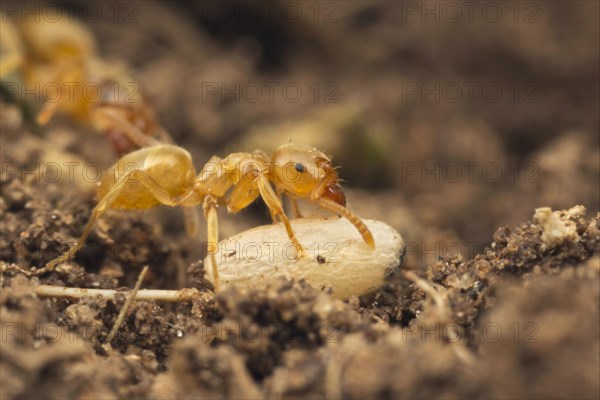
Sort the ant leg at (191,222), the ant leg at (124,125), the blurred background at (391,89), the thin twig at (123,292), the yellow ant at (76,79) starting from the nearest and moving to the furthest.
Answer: the thin twig at (123,292)
the ant leg at (191,222)
the ant leg at (124,125)
the yellow ant at (76,79)
the blurred background at (391,89)

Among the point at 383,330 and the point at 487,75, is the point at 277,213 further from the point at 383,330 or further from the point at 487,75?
the point at 487,75

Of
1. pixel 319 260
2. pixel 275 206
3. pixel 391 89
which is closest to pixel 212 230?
pixel 275 206

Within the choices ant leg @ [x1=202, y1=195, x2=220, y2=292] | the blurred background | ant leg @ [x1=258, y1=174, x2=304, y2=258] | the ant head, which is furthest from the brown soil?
the ant head

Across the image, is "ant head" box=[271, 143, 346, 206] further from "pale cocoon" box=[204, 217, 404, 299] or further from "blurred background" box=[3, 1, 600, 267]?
"blurred background" box=[3, 1, 600, 267]

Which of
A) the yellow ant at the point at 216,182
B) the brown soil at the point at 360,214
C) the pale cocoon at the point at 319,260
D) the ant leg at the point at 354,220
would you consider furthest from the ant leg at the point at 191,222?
the ant leg at the point at 354,220

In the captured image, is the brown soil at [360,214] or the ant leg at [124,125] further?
the ant leg at [124,125]

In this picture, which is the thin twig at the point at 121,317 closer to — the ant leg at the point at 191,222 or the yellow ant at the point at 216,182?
the yellow ant at the point at 216,182
